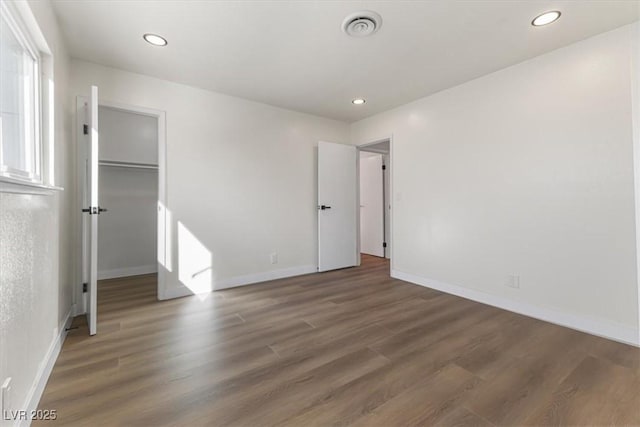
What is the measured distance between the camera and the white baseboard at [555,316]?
2.07 meters

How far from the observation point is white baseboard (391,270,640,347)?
81.4 inches

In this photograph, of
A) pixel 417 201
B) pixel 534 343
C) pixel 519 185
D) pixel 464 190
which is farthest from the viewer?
pixel 417 201

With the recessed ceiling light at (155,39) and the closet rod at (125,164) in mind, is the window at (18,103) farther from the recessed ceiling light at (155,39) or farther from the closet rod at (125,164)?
the closet rod at (125,164)

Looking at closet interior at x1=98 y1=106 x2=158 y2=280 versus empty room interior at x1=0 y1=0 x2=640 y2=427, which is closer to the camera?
empty room interior at x1=0 y1=0 x2=640 y2=427

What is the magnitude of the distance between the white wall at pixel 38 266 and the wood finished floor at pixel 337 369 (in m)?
0.25

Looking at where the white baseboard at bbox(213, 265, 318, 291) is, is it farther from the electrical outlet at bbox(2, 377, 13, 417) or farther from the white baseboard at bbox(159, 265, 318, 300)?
the electrical outlet at bbox(2, 377, 13, 417)

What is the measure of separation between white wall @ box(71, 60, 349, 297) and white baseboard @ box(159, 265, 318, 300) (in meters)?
0.01

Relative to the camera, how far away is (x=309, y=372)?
5.51 ft

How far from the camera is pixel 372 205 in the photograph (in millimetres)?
5758

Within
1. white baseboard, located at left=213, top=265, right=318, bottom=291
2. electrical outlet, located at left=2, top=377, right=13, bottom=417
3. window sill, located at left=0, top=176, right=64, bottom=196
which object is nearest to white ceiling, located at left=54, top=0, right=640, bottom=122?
window sill, located at left=0, top=176, right=64, bottom=196

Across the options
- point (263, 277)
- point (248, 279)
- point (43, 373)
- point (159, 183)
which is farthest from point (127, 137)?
point (43, 373)

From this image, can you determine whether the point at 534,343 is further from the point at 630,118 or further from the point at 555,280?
the point at 630,118

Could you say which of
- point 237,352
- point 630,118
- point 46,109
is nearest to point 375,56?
point 630,118

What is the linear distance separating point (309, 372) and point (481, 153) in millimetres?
2717
